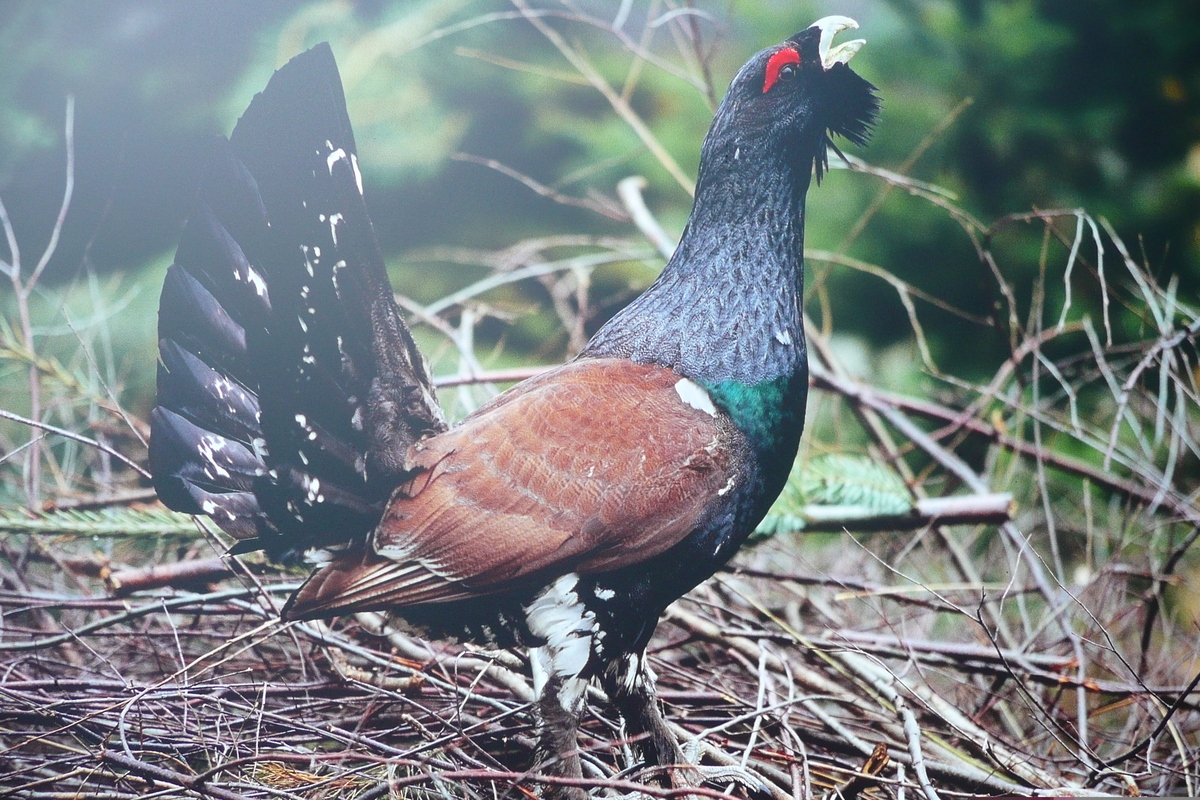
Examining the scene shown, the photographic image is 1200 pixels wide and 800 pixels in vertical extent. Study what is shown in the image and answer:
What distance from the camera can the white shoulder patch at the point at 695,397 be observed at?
4.59ft

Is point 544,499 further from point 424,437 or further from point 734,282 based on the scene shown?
point 734,282

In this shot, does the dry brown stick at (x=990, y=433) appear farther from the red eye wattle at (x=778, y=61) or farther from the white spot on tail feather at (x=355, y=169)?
the white spot on tail feather at (x=355, y=169)

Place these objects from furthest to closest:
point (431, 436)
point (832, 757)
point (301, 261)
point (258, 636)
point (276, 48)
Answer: point (276, 48) → point (258, 636) → point (832, 757) → point (431, 436) → point (301, 261)

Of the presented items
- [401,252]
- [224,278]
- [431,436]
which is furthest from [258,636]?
[401,252]

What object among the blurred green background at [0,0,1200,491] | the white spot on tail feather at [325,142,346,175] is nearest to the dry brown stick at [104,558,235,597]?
the blurred green background at [0,0,1200,491]

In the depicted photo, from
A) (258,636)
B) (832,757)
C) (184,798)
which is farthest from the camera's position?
(258,636)

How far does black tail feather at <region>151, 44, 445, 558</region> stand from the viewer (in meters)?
1.35

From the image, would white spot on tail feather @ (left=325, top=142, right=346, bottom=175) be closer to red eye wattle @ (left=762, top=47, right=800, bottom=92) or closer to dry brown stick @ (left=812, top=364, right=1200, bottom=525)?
red eye wattle @ (left=762, top=47, right=800, bottom=92)

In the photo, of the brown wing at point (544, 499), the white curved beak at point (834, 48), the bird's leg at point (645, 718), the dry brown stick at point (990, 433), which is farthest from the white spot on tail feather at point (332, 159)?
the dry brown stick at point (990, 433)

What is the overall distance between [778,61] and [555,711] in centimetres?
117

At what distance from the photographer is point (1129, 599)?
2.38m

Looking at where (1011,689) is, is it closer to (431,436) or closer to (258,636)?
(431,436)

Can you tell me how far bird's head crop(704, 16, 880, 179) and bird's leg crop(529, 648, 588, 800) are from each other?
936 millimetres

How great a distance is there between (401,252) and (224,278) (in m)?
1.17
